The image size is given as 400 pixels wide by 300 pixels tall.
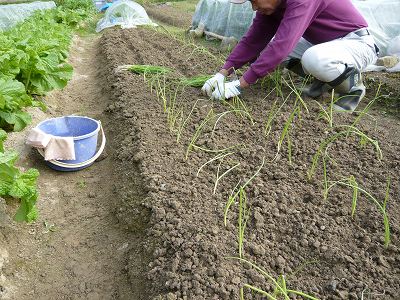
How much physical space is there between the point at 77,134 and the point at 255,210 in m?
1.52

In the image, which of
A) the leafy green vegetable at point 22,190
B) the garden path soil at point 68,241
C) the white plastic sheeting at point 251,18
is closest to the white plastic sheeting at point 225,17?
the white plastic sheeting at point 251,18

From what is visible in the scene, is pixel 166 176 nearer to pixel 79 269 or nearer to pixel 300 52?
pixel 79 269

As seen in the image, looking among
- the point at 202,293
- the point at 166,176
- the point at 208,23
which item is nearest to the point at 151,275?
the point at 202,293

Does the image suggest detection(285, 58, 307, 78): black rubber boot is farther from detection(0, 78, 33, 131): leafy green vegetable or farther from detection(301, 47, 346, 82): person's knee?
detection(0, 78, 33, 131): leafy green vegetable

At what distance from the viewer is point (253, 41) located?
3.09 meters

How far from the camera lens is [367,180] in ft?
6.61

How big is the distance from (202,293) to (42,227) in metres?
1.14

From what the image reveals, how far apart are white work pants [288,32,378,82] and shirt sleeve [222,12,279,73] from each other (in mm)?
371

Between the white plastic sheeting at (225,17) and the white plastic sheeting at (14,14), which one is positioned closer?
the white plastic sheeting at (225,17)

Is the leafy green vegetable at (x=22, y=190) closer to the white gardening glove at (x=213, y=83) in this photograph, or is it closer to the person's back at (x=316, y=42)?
the white gardening glove at (x=213, y=83)

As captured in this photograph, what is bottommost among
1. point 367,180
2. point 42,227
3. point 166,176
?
point 42,227

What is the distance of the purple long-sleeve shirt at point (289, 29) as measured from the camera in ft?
8.39

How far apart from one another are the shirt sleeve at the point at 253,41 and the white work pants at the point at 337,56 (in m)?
Result: 0.37

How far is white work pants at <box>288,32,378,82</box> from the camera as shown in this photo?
110 inches
